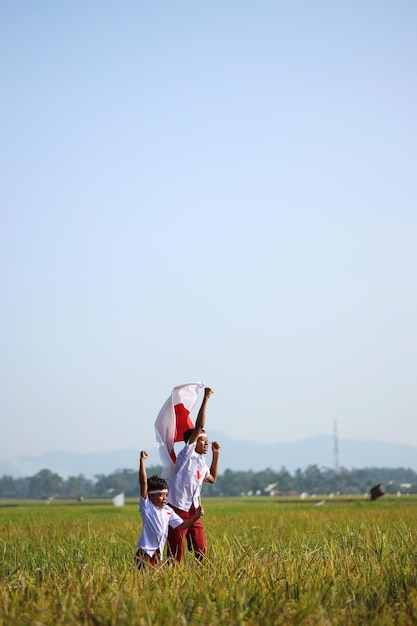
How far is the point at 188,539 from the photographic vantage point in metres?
8.80

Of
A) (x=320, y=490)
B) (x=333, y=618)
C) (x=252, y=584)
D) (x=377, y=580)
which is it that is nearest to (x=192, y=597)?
(x=252, y=584)

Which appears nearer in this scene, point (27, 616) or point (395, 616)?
point (27, 616)

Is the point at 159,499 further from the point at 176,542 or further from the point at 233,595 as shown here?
the point at 233,595

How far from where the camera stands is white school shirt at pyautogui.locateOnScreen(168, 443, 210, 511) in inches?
344

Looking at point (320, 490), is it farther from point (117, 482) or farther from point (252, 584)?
point (252, 584)

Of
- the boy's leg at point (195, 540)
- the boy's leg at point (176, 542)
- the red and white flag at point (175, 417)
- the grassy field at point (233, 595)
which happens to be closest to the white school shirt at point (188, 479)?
the boy's leg at point (195, 540)

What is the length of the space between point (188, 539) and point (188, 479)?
0.57m

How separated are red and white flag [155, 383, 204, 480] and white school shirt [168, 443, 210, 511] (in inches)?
19.4

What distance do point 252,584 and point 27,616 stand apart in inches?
72.5

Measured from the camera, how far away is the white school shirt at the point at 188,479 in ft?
28.6

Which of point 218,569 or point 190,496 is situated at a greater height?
point 190,496

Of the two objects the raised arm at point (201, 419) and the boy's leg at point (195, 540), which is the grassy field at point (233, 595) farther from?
the raised arm at point (201, 419)

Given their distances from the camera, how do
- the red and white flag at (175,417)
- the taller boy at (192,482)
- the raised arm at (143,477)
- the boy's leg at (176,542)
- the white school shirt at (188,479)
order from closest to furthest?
1. the raised arm at (143,477)
2. the boy's leg at (176,542)
3. the taller boy at (192,482)
4. the white school shirt at (188,479)
5. the red and white flag at (175,417)

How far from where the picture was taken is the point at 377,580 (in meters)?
6.92
